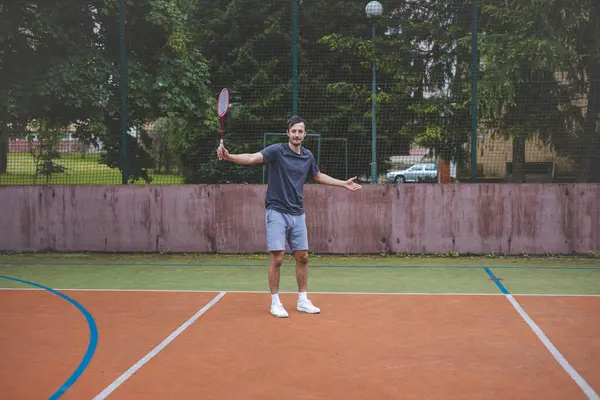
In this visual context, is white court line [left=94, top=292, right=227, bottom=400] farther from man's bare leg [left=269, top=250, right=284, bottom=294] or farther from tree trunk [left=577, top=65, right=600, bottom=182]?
tree trunk [left=577, top=65, right=600, bottom=182]

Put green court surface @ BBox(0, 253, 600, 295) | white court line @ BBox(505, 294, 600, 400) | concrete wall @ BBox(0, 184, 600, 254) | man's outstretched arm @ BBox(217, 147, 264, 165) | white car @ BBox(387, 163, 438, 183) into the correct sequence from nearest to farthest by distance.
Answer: white court line @ BBox(505, 294, 600, 400)
man's outstretched arm @ BBox(217, 147, 264, 165)
green court surface @ BBox(0, 253, 600, 295)
concrete wall @ BBox(0, 184, 600, 254)
white car @ BBox(387, 163, 438, 183)

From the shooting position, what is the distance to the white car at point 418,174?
13.4 m

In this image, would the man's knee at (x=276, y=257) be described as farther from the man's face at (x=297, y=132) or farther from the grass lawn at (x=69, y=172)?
the grass lawn at (x=69, y=172)

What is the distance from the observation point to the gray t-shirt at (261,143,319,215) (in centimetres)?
742

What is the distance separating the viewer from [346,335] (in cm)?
651

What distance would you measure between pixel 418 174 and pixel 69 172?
6686 millimetres

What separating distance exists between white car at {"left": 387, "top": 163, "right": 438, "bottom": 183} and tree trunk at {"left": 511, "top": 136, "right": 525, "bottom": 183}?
1.52 metres

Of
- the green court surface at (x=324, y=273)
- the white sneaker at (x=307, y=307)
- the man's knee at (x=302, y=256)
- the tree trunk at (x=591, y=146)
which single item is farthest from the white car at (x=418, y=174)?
the white sneaker at (x=307, y=307)

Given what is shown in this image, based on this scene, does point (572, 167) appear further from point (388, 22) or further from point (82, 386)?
point (388, 22)

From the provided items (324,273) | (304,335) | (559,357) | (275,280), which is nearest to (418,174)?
(324,273)

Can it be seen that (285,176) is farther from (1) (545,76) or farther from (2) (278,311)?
(1) (545,76)

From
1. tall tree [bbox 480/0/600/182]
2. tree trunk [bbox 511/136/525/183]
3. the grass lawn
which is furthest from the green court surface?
tall tree [bbox 480/0/600/182]

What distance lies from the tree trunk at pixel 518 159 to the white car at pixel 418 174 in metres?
1.52

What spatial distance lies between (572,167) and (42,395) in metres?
10.4
